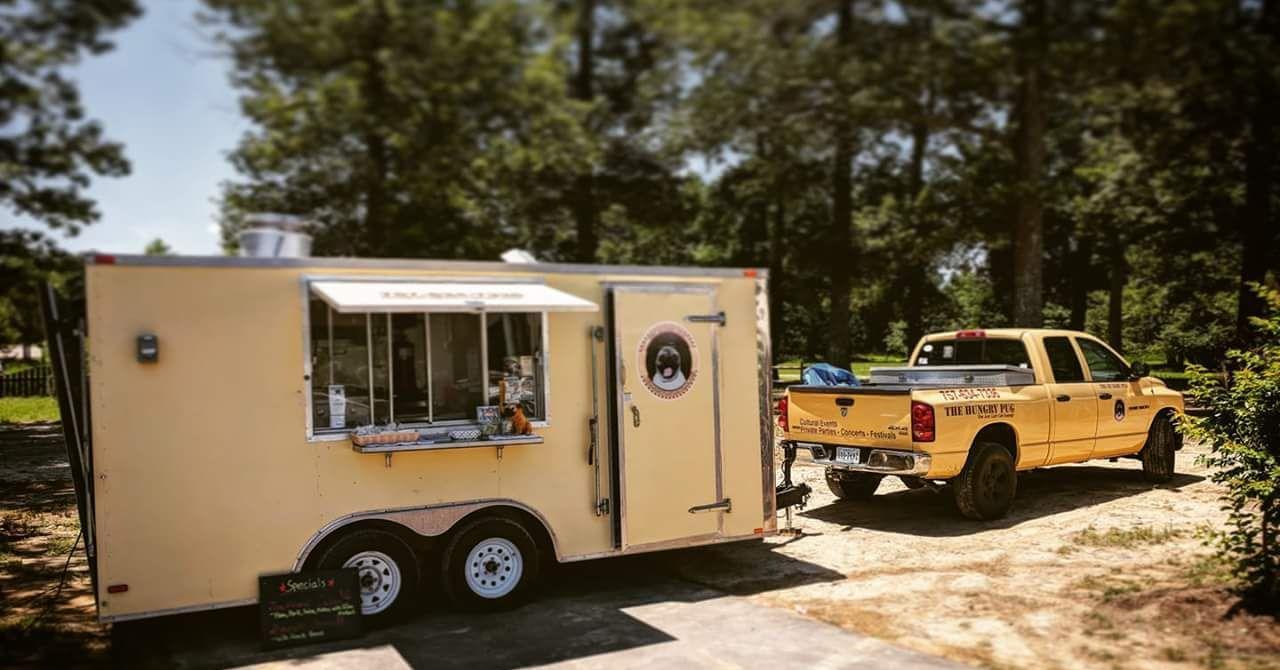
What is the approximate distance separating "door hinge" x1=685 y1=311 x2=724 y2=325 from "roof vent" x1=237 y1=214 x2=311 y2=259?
9.43 feet

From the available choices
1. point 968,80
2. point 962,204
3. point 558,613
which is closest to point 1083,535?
point 558,613

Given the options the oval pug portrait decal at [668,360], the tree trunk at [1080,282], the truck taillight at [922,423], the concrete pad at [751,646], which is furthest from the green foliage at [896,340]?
the concrete pad at [751,646]

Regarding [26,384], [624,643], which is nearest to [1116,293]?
[624,643]

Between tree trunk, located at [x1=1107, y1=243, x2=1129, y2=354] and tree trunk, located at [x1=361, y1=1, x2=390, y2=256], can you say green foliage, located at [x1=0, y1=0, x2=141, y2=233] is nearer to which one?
tree trunk, located at [x1=361, y1=1, x2=390, y2=256]

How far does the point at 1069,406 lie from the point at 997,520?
1.56 m

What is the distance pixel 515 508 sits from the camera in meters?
6.70

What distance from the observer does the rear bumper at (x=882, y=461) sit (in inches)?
336

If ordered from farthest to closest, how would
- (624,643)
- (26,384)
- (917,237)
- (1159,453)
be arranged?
(26,384)
(917,237)
(1159,453)
(624,643)

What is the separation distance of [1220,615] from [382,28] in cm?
3062

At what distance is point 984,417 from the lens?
894cm

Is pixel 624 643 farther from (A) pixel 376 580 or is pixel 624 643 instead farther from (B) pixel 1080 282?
(B) pixel 1080 282

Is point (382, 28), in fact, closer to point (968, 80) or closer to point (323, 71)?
point (323, 71)

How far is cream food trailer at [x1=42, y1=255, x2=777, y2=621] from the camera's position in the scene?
5.72m

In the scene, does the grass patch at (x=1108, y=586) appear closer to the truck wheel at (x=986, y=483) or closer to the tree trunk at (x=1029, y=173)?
the truck wheel at (x=986, y=483)
